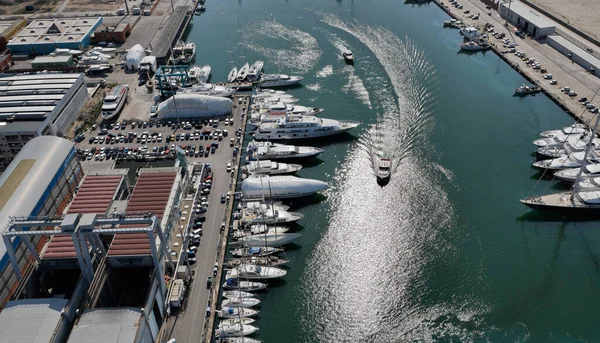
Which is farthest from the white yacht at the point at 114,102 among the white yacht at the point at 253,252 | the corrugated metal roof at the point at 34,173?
the white yacht at the point at 253,252

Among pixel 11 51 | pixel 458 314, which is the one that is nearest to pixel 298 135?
pixel 458 314

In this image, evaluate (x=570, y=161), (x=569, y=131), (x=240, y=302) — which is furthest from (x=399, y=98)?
(x=240, y=302)

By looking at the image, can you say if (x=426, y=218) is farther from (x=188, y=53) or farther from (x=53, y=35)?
(x=53, y=35)

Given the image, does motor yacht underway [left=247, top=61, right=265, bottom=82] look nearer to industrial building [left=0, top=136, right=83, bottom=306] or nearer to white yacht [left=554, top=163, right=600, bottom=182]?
industrial building [left=0, top=136, right=83, bottom=306]

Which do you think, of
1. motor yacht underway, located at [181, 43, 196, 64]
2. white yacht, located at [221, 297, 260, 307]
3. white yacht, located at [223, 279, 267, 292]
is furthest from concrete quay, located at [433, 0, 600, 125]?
motor yacht underway, located at [181, 43, 196, 64]

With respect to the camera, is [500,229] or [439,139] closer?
[500,229]

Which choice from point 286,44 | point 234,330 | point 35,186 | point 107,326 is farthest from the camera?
point 286,44

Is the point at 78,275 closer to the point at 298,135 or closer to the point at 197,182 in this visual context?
the point at 197,182
